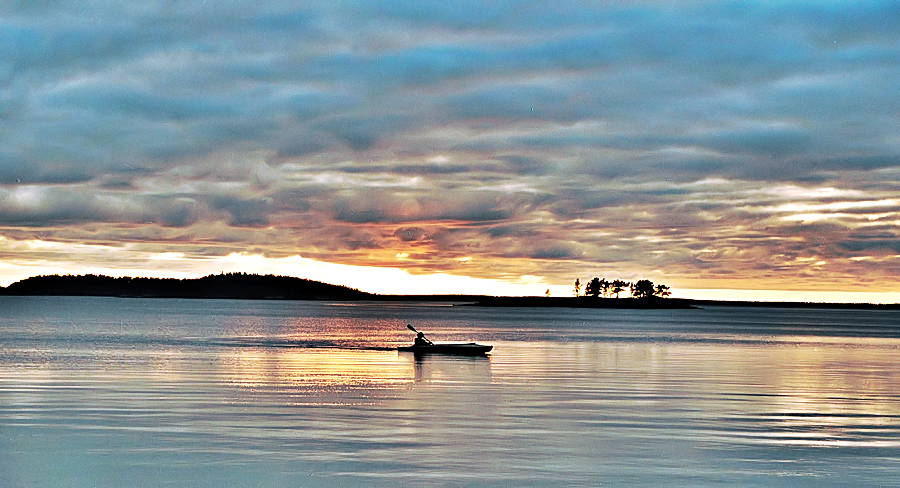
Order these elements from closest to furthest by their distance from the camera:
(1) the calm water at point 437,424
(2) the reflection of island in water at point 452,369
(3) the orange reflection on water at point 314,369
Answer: (1) the calm water at point 437,424
(3) the orange reflection on water at point 314,369
(2) the reflection of island in water at point 452,369

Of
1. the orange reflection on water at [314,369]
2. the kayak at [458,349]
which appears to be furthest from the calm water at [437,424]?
the kayak at [458,349]

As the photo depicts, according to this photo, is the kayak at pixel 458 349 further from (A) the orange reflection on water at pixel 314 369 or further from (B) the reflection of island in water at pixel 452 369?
(A) the orange reflection on water at pixel 314 369

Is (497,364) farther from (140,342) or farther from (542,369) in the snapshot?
(140,342)

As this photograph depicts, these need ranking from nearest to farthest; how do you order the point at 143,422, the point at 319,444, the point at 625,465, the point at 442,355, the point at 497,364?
the point at 625,465, the point at 319,444, the point at 143,422, the point at 497,364, the point at 442,355

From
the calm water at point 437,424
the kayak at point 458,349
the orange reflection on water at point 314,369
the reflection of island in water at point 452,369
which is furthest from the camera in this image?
the kayak at point 458,349

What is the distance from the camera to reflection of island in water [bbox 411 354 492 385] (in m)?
49.5

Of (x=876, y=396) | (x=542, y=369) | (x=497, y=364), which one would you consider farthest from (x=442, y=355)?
(x=876, y=396)

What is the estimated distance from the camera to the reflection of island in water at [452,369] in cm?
4953

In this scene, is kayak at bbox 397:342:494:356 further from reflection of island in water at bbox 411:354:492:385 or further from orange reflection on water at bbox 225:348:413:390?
orange reflection on water at bbox 225:348:413:390

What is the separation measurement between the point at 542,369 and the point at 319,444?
32597mm

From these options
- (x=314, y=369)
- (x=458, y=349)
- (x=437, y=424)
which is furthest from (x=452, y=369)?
(x=437, y=424)

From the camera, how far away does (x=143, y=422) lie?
30.0 m

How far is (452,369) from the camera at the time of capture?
189 ft

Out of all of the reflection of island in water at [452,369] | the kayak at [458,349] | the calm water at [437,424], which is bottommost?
the calm water at [437,424]
